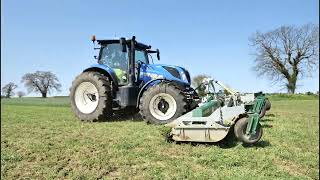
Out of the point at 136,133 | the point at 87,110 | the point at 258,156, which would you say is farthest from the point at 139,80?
the point at 258,156

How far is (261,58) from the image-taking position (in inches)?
1912

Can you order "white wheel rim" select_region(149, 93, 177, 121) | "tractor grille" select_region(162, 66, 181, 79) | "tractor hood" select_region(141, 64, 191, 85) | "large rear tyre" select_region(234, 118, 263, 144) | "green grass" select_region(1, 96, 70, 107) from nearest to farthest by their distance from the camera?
"large rear tyre" select_region(234, 118, 263, 144), "white wheel rim" select_region(149, 93, 177, 121), "tractor hood" select_region(141, 64, 191, 85), "tractor grille" select_region(162, 66, 181, 79), "green grass" select_region(1, 96, 70, 107)

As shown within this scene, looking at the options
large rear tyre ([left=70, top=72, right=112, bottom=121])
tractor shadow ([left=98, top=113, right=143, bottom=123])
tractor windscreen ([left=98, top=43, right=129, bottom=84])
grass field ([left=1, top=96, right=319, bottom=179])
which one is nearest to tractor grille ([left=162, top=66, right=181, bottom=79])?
tractor windscreen ([left=98, top=43, right=129, bottom=84])

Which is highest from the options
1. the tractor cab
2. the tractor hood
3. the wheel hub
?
the tractor cab

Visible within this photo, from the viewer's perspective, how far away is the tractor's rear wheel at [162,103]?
399 inches

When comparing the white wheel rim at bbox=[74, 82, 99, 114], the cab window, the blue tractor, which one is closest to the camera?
the blue tractor

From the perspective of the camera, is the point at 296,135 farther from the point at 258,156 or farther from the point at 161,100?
the point at 161,100

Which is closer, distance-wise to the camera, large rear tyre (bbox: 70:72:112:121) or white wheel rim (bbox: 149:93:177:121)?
white wheel rim (bbox: 149:93:177:121)

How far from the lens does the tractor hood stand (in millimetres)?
11289

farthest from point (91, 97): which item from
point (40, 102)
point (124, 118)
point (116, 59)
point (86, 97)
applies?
point (40, 102)

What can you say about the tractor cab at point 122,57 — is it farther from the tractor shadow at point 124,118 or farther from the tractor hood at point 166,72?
the tractor shadow at point 124,118

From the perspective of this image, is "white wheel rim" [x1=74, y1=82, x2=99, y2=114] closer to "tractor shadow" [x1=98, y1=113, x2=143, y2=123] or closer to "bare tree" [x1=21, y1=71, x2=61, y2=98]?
"tractor shadow" [x1=98, y1=113, x2=143, y2=123]

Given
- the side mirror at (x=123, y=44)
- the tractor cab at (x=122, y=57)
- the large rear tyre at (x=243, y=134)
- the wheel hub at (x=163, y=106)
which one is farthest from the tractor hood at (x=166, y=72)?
the large rear tyre at (x=243, y=134)

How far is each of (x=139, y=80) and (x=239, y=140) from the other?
4846 mm
